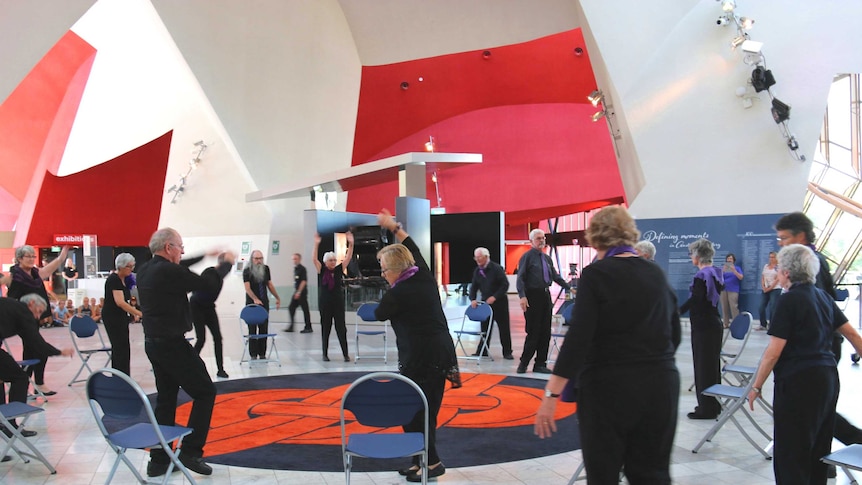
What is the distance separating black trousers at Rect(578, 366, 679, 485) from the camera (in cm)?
222

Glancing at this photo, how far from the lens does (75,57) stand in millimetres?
20078

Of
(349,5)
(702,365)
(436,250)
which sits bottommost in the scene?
(702,365)

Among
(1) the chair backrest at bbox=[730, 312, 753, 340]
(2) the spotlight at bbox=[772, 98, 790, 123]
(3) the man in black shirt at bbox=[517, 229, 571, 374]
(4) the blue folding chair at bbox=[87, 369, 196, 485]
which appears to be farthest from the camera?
(2) the spotlight at bbox=[772, 98, 790, 123]

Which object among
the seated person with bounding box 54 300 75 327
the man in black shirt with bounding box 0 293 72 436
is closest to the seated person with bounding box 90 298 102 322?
the seated person with bounding box 54 300 75 327

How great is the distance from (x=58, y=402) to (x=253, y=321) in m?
2.46

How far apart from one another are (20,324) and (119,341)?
1386 mm

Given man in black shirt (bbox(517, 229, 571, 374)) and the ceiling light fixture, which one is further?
the ceiling light fixture

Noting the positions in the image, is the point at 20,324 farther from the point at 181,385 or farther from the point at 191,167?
the point at 191,167

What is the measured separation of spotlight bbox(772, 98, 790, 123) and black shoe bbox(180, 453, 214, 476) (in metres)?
10.5

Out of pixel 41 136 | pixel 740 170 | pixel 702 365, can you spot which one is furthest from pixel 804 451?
pixel 41 136

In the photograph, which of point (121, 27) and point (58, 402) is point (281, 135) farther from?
point (58, 402)

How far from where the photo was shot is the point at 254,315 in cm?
809

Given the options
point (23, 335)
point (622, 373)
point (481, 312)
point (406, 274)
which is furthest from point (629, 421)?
point (481, 312)

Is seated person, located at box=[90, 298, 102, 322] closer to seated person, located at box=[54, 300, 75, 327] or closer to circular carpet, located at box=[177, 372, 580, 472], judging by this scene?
seated person, located at box=[54, 300, 75, 327]
